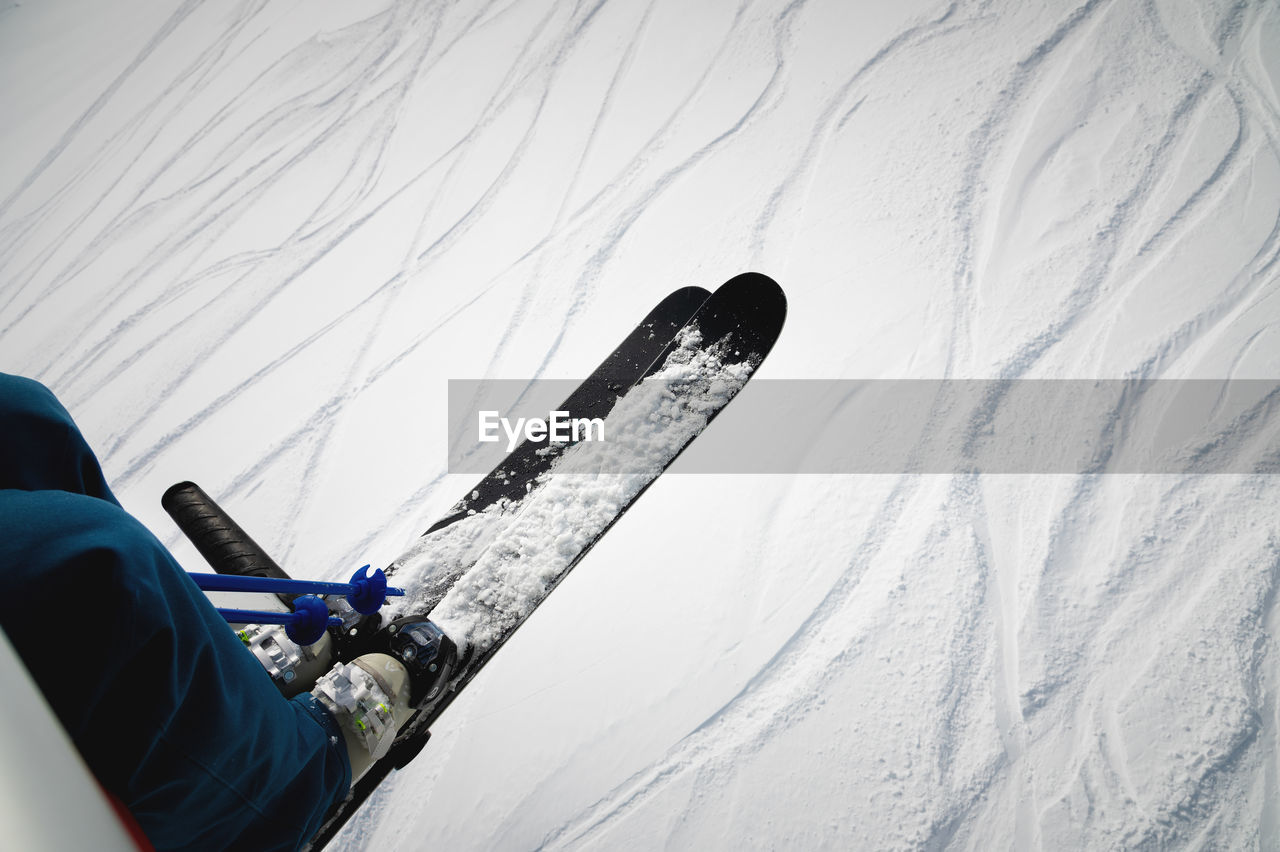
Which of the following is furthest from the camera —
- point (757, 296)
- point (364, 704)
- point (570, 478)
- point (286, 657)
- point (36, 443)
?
point (757, 296)

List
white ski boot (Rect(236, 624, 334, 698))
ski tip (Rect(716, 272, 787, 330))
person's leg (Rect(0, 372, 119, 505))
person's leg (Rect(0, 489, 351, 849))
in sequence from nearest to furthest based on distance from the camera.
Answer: person's leg (Rect(0, 489, 351, 849)), person's leg (Rect(0, 372, 119, 505)), white ski boot (Rect(236, 624, 334, 698)), ski tip (Rect(716, 272, 787, 330))

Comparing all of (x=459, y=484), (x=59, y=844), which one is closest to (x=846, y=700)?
(x=459, y=484)

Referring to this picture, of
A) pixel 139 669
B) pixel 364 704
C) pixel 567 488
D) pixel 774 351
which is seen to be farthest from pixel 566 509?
pixel 139 669

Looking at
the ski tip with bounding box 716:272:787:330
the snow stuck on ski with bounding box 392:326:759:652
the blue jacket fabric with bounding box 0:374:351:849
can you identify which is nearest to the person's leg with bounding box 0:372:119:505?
the blue jacket fabric with bounding box 0:374:351:849

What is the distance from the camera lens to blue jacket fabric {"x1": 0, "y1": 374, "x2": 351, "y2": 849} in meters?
0.73

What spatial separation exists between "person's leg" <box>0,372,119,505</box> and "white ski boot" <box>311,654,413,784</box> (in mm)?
647

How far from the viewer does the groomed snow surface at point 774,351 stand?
1562mm

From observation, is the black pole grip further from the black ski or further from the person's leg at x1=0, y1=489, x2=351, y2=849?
the person's leg at x1=0, y1=489, x2=351, y2=849

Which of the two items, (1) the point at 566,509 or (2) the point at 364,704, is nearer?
(2) the point at 364,704

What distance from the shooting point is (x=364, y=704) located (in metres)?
1.40

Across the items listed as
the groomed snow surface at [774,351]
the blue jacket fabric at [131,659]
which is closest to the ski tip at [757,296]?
the groomed snow surface at [774,351]

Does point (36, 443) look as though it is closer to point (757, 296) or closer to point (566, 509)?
point (566, 509)

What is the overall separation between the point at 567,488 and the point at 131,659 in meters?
1.24

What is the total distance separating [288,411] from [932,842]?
262 cm
